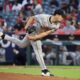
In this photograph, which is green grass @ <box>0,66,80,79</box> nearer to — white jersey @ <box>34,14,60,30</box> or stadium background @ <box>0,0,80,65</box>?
white jersey @ <box>34,14,60,30</box>

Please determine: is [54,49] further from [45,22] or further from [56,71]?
[45,22]

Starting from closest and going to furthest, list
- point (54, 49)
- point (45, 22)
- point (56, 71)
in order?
1. point (45, 22)
2. point (56, 71)
3. point (54, 49)

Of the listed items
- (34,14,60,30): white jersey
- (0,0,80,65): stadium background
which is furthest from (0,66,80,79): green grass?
(0,0,80,65): stadium background

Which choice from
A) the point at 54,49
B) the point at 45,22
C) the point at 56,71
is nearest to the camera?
the point at 45,22

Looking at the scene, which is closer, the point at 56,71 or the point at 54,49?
the point at 56,71

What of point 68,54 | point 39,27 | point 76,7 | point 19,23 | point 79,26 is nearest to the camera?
point 39,27

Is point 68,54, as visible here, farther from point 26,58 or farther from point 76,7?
point 76,7

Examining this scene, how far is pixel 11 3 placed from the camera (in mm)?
20156

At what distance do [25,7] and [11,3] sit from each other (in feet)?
3.91

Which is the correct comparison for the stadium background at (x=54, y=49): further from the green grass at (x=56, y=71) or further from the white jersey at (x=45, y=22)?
the white jersey at (x=45, y=22)

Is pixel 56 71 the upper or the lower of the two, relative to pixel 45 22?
lower

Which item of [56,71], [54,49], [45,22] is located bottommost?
[56,71]

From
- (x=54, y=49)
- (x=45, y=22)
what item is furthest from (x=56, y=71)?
(x=54, y=49)

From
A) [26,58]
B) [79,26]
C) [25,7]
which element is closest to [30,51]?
[26,58]
